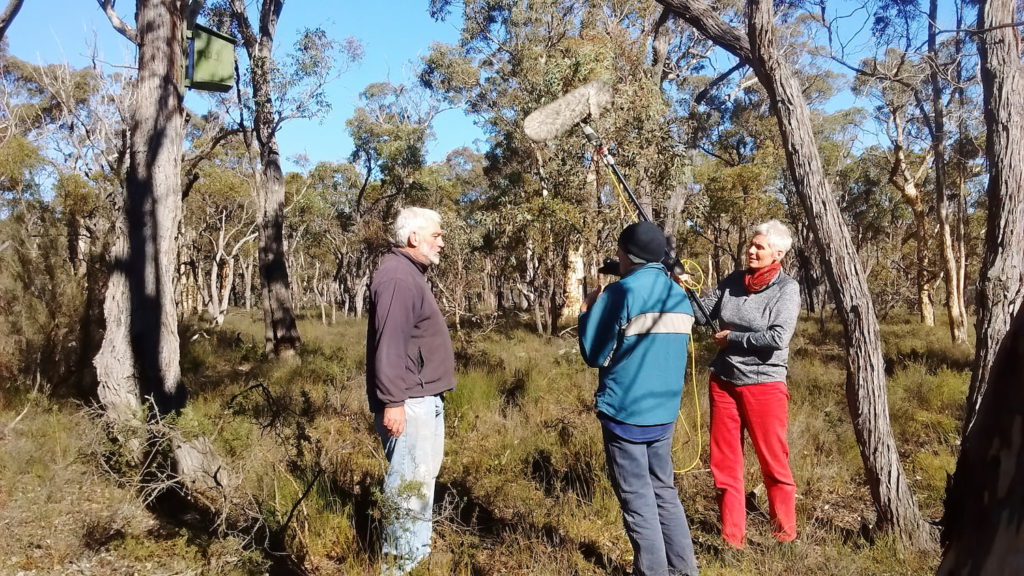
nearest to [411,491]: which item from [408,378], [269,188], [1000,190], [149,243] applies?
[408,378]

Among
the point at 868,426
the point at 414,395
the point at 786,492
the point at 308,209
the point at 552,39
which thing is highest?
the point at 552,39

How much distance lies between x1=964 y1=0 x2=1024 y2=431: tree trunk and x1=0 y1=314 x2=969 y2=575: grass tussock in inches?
43.9

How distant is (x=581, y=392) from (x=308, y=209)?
2146 cm

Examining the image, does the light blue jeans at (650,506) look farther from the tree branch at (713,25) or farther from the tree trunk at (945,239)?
the tree trunk at (945,239)

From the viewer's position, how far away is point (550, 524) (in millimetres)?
3234

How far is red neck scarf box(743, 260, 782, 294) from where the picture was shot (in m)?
2.99

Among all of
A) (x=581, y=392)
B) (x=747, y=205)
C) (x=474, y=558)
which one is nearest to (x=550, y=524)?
(x=474, y=558)

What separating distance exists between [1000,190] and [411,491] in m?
3.30

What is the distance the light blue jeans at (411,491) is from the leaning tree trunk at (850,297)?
80.8 inches

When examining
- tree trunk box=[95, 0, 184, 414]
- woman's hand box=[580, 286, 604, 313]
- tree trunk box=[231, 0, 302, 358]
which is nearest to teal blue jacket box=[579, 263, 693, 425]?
woman's hand box=[580, 286, 604, 313]

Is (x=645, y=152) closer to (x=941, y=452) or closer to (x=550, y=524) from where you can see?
(x=941, y=452)

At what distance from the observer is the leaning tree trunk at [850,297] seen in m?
2.90

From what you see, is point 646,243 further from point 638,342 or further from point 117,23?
point 117,23

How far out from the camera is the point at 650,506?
236 cm
